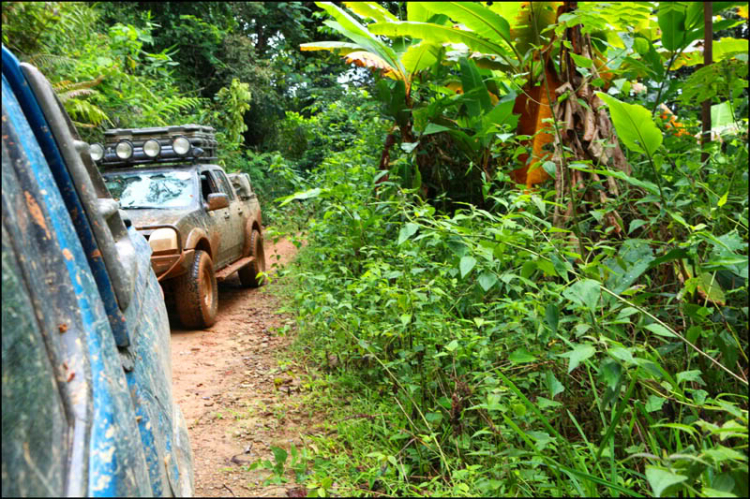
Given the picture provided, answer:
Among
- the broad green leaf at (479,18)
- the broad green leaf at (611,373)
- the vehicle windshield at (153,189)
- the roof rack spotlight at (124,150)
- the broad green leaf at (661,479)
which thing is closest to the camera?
the broad green leaf at (661,479)

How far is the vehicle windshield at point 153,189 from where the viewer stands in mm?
6535

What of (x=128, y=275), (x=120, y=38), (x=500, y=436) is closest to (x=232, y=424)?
(x=500, y=436)

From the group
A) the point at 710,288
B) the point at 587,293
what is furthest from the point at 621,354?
the point at 710,288

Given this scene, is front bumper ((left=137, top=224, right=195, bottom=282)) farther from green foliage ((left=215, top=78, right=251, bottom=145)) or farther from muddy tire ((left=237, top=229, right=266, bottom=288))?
green foliage ((left=215, top=78, right=251, bottom=145))

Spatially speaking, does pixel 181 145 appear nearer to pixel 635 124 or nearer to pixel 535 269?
pixel 535 269

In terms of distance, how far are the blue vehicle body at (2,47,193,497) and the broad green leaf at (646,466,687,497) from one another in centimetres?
133

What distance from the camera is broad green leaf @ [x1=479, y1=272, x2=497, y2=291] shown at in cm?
282

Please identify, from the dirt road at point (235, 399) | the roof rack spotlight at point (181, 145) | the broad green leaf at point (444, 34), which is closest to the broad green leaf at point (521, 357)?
the dirt road at point (235, 399)

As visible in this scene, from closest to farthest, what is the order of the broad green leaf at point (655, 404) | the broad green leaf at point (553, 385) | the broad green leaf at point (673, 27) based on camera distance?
1. the broad green leaf at point (655, 404)
2. the broad green leaf at point (553, 385)
3. the broad green leaf at point (673, 27)

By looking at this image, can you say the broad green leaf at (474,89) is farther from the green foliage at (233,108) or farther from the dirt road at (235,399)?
the green foliage at (233,108)

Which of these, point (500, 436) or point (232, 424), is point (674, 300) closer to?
point (500, 436)

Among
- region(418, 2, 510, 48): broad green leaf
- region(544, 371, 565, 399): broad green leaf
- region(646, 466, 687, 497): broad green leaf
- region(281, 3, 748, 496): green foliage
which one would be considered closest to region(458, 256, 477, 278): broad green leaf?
region(281, 3, 748, 496): green foliage

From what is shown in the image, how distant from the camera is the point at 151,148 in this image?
689 centimetres

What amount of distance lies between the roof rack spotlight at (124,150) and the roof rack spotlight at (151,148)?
0.17m
